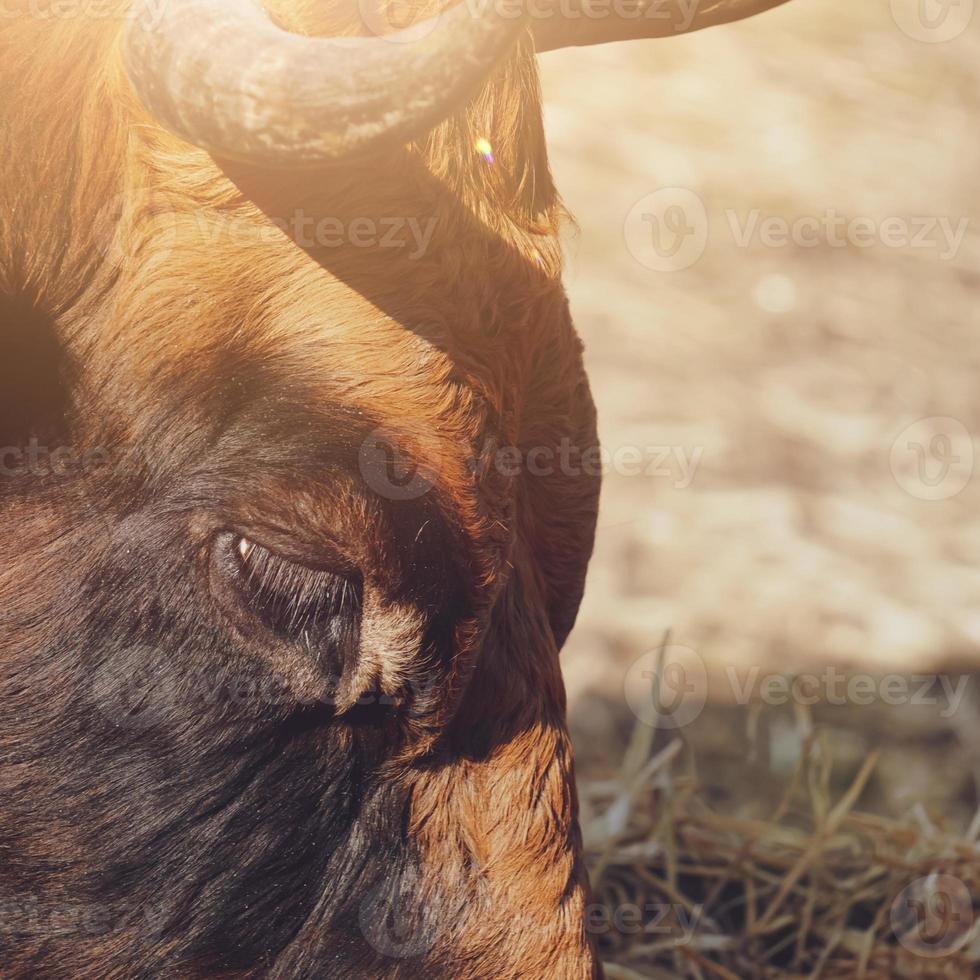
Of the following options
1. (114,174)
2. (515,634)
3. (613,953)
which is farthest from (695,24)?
(613,953)

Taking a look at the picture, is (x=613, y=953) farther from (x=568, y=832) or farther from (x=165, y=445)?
(x=165, y=445)

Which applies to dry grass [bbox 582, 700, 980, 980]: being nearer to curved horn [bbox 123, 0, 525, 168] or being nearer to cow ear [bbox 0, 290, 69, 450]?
cow ear [bbox 0, 290, 69, 450]

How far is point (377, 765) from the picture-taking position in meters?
2.34

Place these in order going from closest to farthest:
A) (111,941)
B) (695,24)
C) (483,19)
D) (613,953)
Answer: (483,19), (695,24), (111,941), (613,953)

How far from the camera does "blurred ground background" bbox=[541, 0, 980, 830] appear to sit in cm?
573

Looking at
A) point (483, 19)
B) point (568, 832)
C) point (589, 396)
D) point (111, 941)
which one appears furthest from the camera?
point (589, 396)

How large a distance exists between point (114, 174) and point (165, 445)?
1.39 feet
